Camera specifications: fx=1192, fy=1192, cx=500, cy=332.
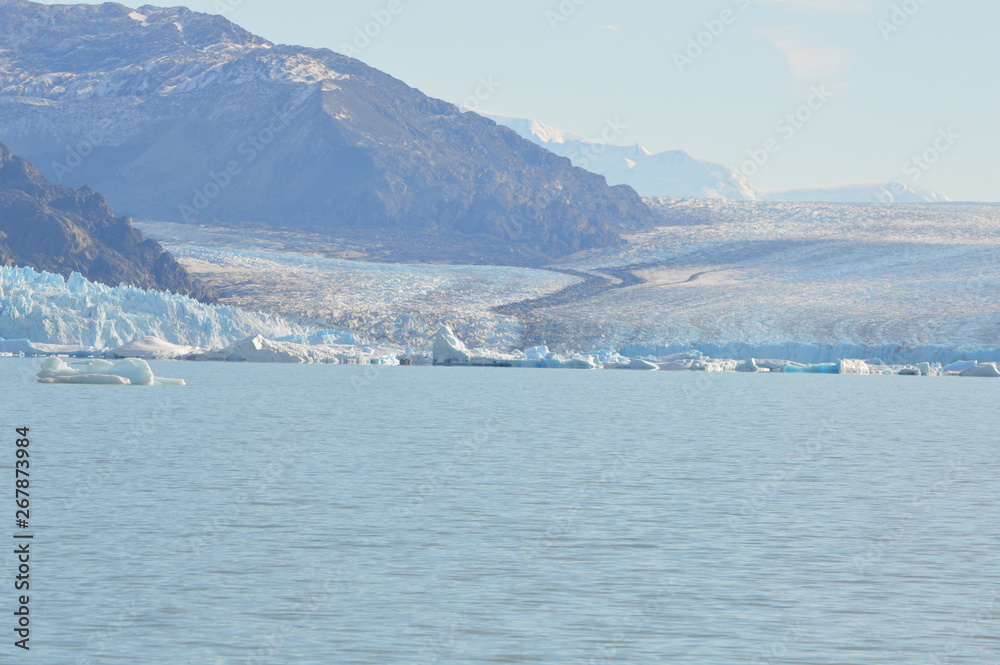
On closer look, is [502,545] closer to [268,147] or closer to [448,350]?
[448,350]

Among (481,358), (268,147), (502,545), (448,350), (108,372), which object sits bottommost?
(481,358)

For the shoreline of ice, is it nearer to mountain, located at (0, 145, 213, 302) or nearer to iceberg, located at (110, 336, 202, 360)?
iceberg, located at (110, 336, 202, 360)

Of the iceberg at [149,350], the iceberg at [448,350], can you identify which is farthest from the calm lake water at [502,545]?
the iceberg at [448,350]

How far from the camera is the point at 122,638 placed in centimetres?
884

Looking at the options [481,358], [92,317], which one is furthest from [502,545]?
[481,358]

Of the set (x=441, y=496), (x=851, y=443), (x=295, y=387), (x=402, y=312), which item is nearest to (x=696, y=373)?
(x=402, y=312)

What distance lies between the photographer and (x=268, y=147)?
189m

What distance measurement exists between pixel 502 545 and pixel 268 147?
183 meters

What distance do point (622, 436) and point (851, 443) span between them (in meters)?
4.85

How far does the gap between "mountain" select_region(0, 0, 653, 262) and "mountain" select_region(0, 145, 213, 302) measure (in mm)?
53682

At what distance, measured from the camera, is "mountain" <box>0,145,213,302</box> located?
92.1 m

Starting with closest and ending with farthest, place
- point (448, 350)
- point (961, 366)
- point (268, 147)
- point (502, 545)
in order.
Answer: point (502, 545), point (961, 366), point (448, 350), point (268, 147)

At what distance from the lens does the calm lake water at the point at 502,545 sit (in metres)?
9.01

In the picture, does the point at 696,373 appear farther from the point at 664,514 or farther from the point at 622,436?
the point at 664,514
